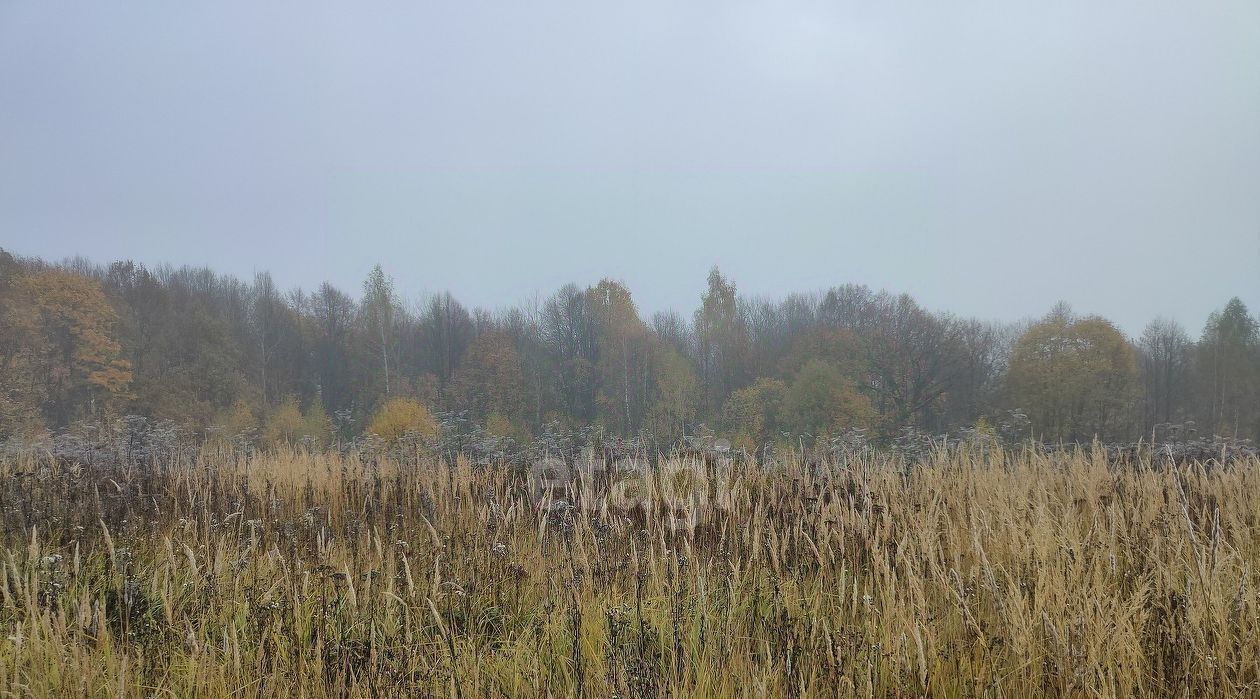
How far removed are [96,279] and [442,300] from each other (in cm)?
1075

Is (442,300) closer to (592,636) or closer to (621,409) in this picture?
(621,409)

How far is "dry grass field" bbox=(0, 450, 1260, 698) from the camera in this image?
2.21 metres

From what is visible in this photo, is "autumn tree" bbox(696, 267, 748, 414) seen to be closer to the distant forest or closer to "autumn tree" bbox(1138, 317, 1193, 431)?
the distant forest

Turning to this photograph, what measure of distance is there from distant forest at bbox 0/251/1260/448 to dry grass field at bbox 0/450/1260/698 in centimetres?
1389

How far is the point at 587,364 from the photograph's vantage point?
73.7ft

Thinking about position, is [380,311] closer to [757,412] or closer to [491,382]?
[491,382]

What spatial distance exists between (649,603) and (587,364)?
19.4 m

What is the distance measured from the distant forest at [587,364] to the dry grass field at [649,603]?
13.9m

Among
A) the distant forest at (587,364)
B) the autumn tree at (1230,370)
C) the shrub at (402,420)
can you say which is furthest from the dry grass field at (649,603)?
the autumn tree at (1230,370)

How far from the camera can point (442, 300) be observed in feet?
86.5

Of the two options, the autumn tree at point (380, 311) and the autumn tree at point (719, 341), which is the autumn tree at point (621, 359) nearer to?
the autumn tree at point (719, 341)

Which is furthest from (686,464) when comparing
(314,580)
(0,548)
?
(0,548)

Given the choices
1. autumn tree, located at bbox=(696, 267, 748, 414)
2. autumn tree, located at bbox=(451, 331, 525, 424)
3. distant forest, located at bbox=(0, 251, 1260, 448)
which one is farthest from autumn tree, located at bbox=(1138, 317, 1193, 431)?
autumn tree, located at bbox=(451, 331, 525, 424)

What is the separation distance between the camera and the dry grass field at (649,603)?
2.21m
